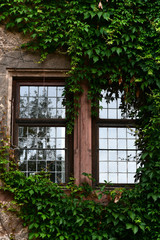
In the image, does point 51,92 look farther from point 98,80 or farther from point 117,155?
point 117,155

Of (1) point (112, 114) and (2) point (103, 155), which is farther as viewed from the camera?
(1) point (112, 114)

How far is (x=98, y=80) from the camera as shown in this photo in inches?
233

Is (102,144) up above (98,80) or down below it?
below

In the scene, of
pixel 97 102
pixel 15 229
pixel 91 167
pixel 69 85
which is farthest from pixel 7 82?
pixel 15 229

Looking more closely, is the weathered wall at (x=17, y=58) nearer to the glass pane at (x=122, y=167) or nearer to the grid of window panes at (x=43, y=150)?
the grid of window panes at (x=43, y=150)

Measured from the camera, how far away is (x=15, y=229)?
5.51m

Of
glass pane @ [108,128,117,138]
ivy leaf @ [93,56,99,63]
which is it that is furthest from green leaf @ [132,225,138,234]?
ivy leaf @ [93,56,99,63]

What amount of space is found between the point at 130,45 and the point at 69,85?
109cm

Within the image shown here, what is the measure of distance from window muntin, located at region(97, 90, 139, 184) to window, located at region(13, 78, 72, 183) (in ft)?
1.76

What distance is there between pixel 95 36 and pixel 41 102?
1294mm

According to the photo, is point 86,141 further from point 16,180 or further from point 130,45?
point 130,45

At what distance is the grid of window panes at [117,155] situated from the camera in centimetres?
593

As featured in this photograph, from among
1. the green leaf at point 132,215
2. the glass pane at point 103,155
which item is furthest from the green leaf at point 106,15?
the green leaf at point 132,215

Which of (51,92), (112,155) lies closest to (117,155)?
(112,155)
